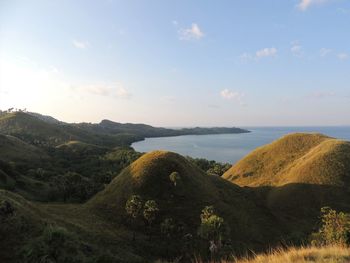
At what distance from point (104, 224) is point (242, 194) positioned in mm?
46722

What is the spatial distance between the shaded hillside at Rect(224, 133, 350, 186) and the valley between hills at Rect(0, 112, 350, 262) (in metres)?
0.37

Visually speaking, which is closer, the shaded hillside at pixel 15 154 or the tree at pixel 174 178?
the tree at pixel 174 178

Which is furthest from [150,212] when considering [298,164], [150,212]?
[298,164]

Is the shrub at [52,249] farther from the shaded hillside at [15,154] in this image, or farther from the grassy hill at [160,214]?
the shaded hillside at [15,154]

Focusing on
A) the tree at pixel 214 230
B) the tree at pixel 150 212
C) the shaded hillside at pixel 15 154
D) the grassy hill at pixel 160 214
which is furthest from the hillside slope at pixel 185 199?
the shaded hillside at pixel 15 154

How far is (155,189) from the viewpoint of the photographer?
8281 centimetres

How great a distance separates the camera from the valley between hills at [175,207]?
146ft

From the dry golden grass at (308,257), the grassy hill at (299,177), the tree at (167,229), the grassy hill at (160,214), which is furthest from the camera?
the grassy hill at (299,177)

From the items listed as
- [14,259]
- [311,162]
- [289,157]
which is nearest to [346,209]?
[311,162]

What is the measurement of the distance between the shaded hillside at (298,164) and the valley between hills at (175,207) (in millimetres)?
374

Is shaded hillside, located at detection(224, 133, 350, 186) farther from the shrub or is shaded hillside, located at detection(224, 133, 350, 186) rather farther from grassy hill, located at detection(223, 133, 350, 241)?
the shrub

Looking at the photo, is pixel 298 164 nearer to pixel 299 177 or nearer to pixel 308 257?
pixel 299 177

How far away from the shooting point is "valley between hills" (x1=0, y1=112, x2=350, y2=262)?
4458 centimetres

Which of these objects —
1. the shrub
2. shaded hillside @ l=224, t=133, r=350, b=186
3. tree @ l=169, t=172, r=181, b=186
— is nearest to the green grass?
shaded hillside @ l=224, t=133, r=350, b=186
